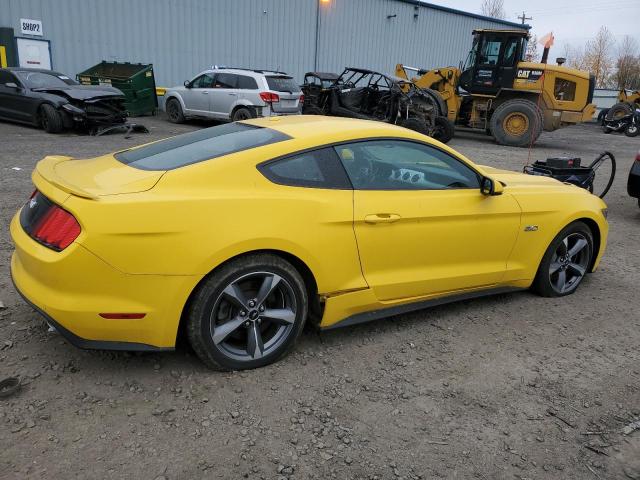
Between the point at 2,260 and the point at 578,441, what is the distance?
4.42 m

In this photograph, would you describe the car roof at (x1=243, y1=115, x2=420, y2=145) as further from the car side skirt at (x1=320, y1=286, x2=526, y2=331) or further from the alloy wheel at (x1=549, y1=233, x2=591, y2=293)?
the alloy wheel at (x1=549, y1=233, x2=591, y2=293)

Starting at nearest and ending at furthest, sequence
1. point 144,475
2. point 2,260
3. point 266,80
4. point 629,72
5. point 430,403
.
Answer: point 144,475, point 430,403, point 2,260, point 266,80, point 629,72

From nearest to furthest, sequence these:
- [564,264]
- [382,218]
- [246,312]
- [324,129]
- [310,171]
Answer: [246,312]
[310,171]
[382,218]
[324,129]
[564,264]

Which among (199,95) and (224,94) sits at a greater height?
(224,94)

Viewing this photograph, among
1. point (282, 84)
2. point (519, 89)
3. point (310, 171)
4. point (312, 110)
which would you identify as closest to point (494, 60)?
point (519, 89)

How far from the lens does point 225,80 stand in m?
14.5

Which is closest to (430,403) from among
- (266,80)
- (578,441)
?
(578,441)

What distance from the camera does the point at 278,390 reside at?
9.64 feet

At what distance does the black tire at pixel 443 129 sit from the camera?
1493cm

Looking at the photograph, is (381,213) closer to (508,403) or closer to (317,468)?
(508,403)

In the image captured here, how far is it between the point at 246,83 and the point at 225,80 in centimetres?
83

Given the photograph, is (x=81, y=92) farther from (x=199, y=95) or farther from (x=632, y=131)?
(x=632, y=131)

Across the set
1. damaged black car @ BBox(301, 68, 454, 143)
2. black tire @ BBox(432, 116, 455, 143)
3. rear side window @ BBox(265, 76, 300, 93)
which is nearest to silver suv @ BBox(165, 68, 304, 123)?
rear side window @ BBox(265, 76, 300, 93)

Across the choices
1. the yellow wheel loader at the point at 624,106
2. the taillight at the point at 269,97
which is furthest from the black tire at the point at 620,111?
the taillight at the point at 269,97
